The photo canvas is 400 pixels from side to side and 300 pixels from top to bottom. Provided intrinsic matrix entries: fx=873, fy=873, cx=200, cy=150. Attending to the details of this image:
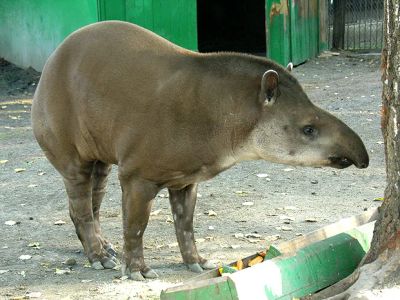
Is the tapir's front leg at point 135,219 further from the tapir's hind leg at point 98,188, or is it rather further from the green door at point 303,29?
the green door at point 303,29

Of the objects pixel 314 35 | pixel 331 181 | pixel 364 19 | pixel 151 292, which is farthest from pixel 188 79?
pixel 364 19

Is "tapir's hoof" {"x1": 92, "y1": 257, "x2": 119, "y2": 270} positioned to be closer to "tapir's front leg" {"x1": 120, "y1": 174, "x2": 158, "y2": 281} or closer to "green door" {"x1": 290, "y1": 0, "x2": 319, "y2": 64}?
"tapir's front leg" {"x1": 120, "y1": 174, "x2": 158, "y2": 281}

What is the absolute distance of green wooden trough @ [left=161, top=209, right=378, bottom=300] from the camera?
4426mm

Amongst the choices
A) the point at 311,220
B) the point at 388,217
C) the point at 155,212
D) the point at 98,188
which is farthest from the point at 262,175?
the point at 388,217

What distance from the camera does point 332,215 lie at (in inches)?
288

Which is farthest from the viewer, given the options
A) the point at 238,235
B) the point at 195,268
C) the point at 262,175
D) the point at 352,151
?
the point at 262,175

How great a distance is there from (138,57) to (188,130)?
2.18 feet

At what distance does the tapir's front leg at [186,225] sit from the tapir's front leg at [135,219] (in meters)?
0.32

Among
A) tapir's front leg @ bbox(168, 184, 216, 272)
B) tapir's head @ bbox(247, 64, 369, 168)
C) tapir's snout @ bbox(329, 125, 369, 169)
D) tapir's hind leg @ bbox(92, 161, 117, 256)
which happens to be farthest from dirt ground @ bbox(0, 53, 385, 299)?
tapir's snout @ bbox(329, 125, 369, 169)

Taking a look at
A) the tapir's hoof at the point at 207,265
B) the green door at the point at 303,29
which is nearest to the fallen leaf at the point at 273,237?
the tapir's hoof at the point at 207,265

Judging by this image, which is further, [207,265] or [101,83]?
[207,265]

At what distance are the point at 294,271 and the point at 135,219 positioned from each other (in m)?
1.35

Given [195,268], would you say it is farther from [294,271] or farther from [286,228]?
[294,271]

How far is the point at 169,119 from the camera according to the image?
5516 millimetres
